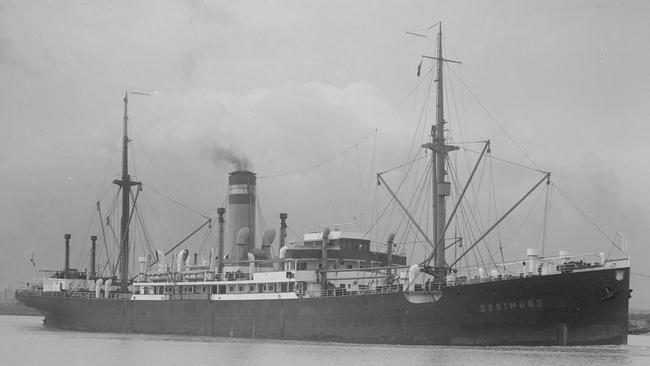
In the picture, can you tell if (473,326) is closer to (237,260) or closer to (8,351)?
(237,260)

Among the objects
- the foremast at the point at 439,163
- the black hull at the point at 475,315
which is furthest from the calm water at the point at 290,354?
the foremast at the point at 439,163

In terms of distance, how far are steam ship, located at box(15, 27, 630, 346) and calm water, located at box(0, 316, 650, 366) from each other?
52.1 inches

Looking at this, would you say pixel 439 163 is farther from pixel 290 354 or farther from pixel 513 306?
pixel 290 354

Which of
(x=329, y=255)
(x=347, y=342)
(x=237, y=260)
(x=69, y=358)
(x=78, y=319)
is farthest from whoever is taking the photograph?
(x=78, y=319)

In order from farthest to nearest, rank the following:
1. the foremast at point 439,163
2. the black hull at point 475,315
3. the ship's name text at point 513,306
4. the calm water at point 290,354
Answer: the foremast at point 439,163 → the ship's name text at point 513,306 → the black hull at point 475,315 → the calm water at point 290,354

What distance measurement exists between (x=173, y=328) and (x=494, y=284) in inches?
1073

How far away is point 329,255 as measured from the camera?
58188mm

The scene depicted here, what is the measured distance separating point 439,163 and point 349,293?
9.52m

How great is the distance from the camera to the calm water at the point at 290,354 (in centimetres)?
4166

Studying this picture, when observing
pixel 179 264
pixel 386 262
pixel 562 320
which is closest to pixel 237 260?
pixel 179 264

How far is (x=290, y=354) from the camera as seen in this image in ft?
152

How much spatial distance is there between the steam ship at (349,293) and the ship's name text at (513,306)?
56 mm

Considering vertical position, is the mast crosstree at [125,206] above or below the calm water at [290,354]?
above

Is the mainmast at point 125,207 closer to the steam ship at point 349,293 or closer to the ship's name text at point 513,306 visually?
the steam ship at point 349,293
